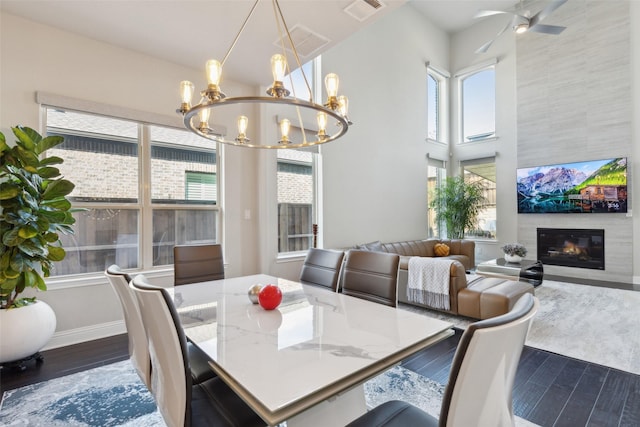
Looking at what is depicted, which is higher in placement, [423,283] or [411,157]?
[411,157]

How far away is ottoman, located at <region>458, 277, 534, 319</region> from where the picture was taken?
2990 mm

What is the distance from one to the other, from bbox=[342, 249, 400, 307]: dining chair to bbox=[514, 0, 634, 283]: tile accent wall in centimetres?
570

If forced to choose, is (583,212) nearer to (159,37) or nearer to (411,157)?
(411,157)

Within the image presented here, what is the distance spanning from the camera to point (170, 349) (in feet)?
3.55

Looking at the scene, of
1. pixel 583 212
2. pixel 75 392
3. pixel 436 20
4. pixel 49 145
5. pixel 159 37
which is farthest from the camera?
pixel 436 20

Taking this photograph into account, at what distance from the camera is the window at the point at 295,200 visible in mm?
4555

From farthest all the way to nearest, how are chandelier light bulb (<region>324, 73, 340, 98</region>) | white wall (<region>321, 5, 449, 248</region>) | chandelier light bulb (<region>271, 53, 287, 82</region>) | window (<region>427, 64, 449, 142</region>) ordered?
window (<region>427, 64, 449, 142</region>)
white wall (<region>321, 5, 449, 248</region>)
chandelier light bulb (<region>324, 73, 340, 98</region>)
chandelier light bulb (<region>271, 53, 287, 82</region>)

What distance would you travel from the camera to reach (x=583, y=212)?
218 inches

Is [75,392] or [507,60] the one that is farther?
[507,60]

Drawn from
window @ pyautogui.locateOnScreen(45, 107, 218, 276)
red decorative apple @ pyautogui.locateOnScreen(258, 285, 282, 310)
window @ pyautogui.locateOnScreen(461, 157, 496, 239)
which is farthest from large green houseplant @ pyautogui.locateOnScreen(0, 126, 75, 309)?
window @ pyautogui.locateOnScreen(461, 157, 496, 239)

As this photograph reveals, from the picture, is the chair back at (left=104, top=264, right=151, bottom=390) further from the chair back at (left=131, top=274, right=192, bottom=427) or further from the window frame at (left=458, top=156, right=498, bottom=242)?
the window frame at (left=458, top=156, right=498, bottom=242)

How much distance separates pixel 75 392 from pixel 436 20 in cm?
877

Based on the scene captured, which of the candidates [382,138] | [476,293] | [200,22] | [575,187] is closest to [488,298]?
[476,293]

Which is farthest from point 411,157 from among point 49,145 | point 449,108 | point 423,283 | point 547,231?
point 49,145
